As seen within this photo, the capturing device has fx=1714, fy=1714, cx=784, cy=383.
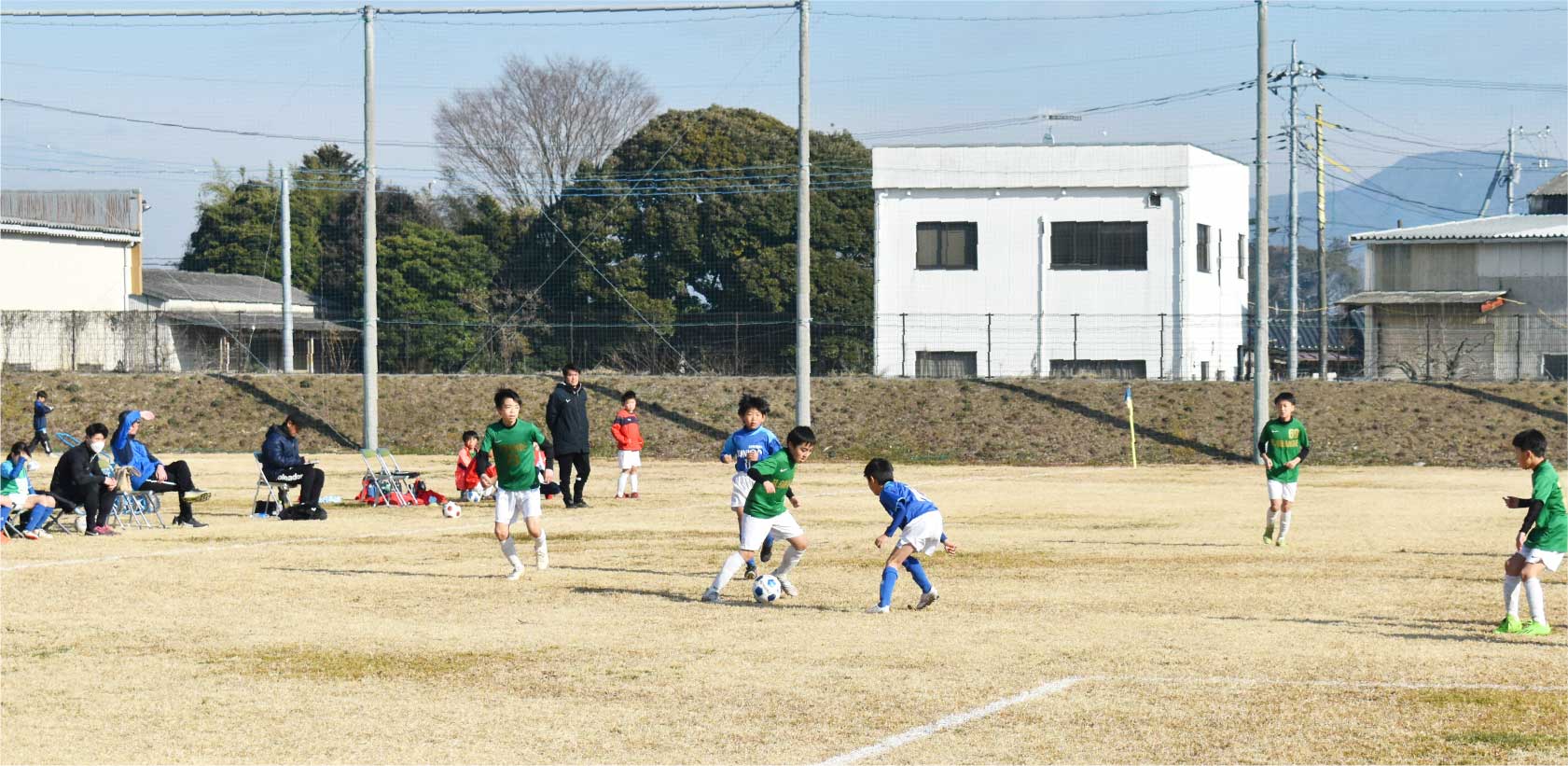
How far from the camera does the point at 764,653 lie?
37.5ft

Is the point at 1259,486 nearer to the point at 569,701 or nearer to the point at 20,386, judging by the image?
the point at 569,701

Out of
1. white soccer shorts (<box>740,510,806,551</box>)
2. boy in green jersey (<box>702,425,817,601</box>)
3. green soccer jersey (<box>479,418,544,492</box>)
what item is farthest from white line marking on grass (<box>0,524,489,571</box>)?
white soccer shorts (<box>740,510,806,551</box>)

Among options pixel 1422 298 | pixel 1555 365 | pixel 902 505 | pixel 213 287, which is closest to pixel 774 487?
pixel 902 505

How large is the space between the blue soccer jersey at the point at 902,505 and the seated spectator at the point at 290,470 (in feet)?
36.7

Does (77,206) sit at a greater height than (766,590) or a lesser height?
greater

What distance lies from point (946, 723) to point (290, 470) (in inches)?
587

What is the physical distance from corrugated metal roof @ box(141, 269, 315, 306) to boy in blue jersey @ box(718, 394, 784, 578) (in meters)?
48.3

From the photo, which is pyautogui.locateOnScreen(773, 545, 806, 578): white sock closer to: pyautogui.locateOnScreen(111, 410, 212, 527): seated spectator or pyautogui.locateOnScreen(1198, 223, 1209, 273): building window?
pyautogui.locateOnScreen(111, 410, 212, 527): seated spectator

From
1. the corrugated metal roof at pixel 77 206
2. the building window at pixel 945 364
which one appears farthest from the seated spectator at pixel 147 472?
the corrugated metal roof at pixel 77 206

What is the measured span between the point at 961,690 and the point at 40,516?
42.0 ft

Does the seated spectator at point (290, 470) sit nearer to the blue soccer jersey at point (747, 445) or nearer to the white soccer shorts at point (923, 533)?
the blue soccer jersey at point (747, 445)

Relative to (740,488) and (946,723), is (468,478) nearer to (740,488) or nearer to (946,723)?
(740,488)

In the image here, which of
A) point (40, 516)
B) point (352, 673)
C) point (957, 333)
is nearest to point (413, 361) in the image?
point (957, 333)

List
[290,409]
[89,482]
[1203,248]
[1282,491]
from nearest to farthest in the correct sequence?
[1282,491]
[89,482]
[290,409]
[1203,248]
